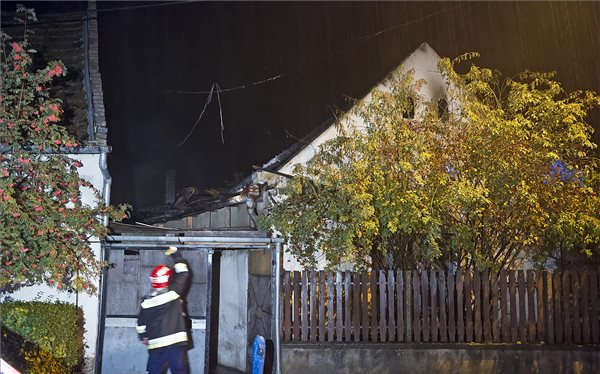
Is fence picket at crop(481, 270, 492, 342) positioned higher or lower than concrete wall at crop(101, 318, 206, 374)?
higher

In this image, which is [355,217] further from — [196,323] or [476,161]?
[196,323]

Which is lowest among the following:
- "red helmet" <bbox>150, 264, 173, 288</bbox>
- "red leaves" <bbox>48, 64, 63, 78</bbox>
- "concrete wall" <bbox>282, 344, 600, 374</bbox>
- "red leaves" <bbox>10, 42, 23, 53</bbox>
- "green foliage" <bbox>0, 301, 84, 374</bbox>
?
"concrete wall" <bbox>282, 344, 600, 374</bbox>

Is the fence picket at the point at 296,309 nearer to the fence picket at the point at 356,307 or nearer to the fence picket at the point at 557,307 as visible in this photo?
the fence picket at the point at 356,307

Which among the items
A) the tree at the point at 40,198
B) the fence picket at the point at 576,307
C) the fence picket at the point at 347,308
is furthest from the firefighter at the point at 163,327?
the fence picket at the point at 576,307

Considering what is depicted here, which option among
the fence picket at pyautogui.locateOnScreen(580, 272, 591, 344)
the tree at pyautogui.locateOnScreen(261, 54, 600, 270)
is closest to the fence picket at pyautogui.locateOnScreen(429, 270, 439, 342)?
the tree at pyautogui.locateOnScreen(261, 54, 600, 270)

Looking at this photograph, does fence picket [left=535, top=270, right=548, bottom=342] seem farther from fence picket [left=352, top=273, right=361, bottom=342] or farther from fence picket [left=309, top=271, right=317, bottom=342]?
fence picket [left=309, top=271, right=317, bottom=342]

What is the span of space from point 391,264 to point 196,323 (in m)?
3.59

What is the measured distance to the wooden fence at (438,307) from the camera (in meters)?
9.76

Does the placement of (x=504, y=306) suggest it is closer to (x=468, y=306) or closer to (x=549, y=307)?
(x=468, y=306)

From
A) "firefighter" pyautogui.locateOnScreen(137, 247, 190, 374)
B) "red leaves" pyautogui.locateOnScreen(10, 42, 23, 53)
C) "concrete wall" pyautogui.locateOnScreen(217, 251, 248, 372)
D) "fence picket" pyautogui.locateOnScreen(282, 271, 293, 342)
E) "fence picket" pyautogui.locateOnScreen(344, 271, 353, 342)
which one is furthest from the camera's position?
"concrete wall" pyautogui.locateOnScreen(217, 251, 248, 372)

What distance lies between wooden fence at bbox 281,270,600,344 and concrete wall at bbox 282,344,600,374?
0.26 metres

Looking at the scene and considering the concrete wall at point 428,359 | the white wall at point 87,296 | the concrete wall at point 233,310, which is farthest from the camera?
the concrete wall at point 233,310

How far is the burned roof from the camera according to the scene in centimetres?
1021

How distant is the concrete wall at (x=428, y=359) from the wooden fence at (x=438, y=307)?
262 millimetres
